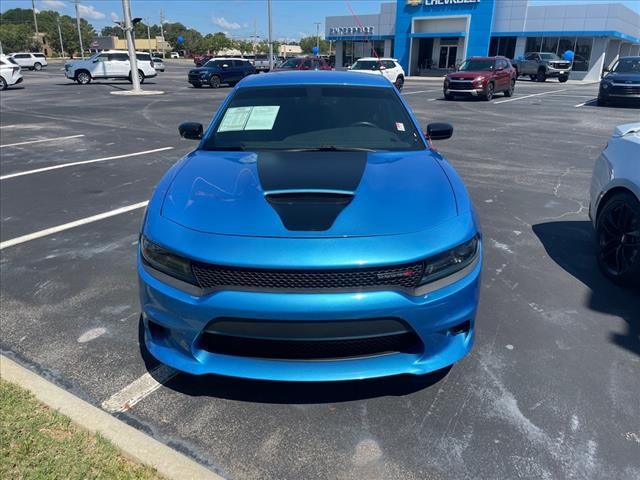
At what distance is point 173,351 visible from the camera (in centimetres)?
245

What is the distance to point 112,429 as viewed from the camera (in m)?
2.41

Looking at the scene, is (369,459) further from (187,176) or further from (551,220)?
(551,220)

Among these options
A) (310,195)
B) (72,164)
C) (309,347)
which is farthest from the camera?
(72,164)

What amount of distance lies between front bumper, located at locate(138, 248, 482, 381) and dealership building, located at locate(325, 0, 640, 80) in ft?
119

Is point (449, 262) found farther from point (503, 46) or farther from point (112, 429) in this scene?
point (503, 46)

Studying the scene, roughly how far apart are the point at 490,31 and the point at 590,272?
1753 inches

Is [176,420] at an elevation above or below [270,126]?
below

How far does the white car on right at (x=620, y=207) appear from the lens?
3814mm

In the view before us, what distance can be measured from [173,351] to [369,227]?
1.14m

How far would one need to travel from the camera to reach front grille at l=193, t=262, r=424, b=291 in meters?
2.22

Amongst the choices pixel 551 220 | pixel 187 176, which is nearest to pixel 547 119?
pixel 551 220

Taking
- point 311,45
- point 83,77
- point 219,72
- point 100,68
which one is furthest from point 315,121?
point 311,45

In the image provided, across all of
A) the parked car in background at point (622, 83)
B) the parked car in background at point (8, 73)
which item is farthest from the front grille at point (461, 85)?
the parked car in background at point (8, 73)

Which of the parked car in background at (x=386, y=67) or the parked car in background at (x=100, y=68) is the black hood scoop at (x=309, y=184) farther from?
the parked car in background at (x=100, y=68)
